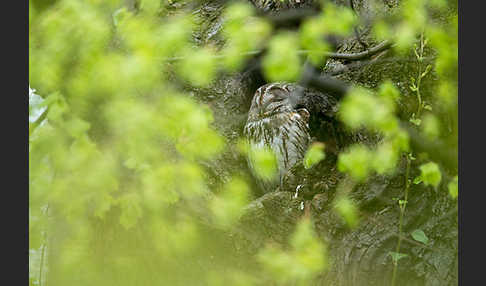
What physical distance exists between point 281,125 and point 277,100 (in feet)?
0.30

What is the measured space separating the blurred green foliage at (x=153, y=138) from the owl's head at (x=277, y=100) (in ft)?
0.50

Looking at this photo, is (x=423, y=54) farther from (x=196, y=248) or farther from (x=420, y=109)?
(x=196, y=248)

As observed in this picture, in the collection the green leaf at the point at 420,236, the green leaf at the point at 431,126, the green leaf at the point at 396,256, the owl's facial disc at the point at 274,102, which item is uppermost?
the owl's facial disc at the point at 274,102

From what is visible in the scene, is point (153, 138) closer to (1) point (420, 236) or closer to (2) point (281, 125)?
(2) point (281, 125)

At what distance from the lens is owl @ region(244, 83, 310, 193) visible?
6.43 ft

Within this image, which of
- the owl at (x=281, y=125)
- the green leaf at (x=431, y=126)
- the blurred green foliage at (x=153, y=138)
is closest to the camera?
the blurred green foliage at (x=153, y=138)

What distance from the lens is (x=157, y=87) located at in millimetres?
1731

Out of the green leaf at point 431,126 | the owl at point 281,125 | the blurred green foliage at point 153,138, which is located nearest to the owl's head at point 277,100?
the owl at point 281,125

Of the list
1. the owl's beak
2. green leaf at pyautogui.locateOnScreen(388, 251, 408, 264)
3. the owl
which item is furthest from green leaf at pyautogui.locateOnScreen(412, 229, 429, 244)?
the owl's beak

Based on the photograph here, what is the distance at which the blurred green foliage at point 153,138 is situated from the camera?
1424 millimetres

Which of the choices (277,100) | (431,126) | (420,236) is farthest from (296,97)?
(420,236)

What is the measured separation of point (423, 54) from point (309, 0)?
0.52 metres

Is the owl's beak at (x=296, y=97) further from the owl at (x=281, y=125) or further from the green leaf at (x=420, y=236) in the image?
the green leaf at (x=420, y=236)

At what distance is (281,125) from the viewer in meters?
1.97
